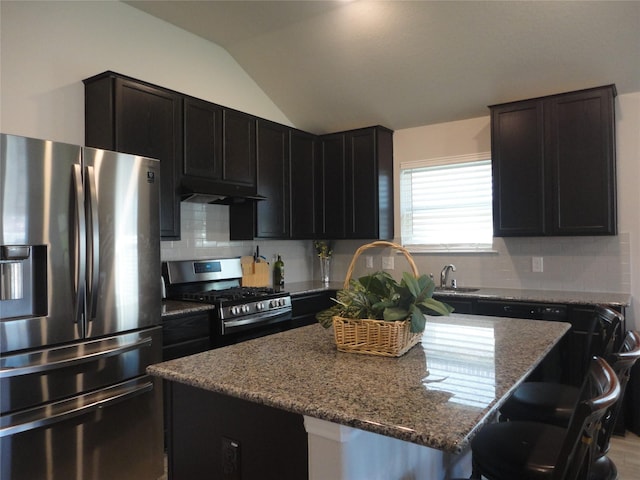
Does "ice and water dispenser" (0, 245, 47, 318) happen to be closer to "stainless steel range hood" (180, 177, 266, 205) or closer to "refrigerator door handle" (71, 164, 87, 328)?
"refrigerator door handle" (71, 164, 87, 328)

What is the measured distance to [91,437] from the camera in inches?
92.5

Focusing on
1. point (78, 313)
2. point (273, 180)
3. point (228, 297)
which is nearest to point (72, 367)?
point (78, 313)

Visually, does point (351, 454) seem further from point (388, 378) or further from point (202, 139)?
point (202, 139)

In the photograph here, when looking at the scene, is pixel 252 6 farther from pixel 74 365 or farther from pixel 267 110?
pixel 74 365

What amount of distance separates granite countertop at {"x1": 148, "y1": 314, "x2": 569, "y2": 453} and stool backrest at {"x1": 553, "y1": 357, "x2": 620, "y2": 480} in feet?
0.55

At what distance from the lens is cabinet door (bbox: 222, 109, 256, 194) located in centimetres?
369

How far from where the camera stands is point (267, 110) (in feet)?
14.7

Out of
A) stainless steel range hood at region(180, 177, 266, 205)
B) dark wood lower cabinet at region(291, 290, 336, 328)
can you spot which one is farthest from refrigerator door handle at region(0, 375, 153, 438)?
dark wood lower cabinet at region(291, 290, 336, 328)

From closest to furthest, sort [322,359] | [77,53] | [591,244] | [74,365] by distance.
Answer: [322,359] < [74,365] < [77,53] < [591,244]

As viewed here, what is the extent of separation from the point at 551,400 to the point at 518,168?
6.88ft

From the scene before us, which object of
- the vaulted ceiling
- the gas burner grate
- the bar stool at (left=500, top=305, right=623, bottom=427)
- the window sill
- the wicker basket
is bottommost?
the bar stool at (left=500, top=305, right=623, bottom=427)

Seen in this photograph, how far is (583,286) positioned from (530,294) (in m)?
0.50

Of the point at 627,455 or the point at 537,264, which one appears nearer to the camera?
the point at 627,455

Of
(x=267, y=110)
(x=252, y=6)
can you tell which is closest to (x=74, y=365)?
(x=252, y=6)
